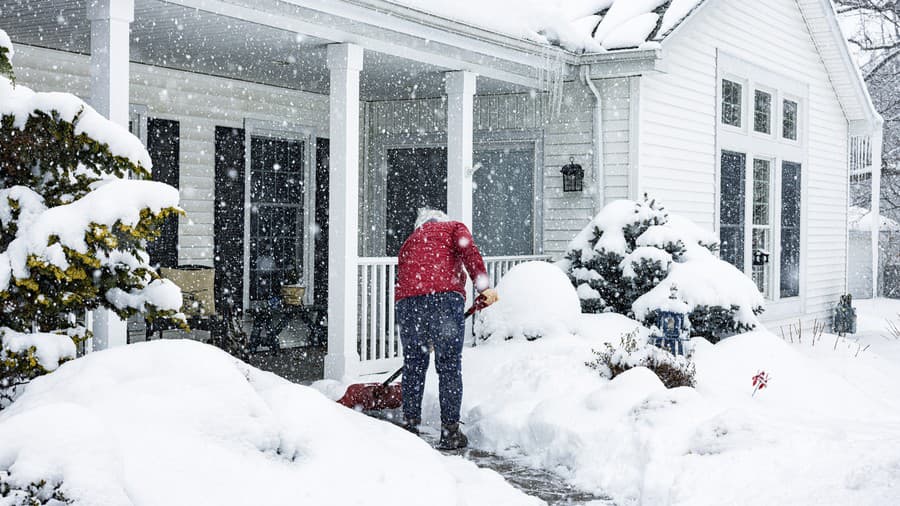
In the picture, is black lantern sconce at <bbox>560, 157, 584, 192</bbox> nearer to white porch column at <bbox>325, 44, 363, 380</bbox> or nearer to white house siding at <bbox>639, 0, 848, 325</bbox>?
white house siding at <bbox>639, 0, 848, 325</bbox>

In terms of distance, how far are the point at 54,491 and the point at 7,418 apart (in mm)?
582

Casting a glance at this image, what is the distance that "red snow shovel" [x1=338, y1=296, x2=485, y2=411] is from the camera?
23.4ft

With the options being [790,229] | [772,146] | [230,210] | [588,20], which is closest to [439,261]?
[230,210]

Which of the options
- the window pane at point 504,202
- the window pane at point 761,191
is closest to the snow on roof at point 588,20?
the window pane at point 504,202

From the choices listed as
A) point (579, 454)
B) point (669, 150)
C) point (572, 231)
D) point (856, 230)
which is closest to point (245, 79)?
point (572, 231)

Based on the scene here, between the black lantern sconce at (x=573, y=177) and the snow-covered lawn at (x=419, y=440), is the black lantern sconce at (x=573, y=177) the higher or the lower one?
the higher one

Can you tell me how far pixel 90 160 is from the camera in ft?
16.5

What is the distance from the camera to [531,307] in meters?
8.91

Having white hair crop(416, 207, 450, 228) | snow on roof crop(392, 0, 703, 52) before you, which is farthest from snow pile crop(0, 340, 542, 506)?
snow on roof crop(392, 0, 703, 52)

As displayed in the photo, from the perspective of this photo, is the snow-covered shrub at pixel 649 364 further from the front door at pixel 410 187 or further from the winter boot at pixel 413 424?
the front door at pixel 410 187

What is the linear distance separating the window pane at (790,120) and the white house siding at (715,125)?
0.19m

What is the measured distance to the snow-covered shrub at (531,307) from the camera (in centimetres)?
884

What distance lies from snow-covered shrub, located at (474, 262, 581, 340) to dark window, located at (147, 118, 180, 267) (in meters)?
3.33

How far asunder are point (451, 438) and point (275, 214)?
532 cm
